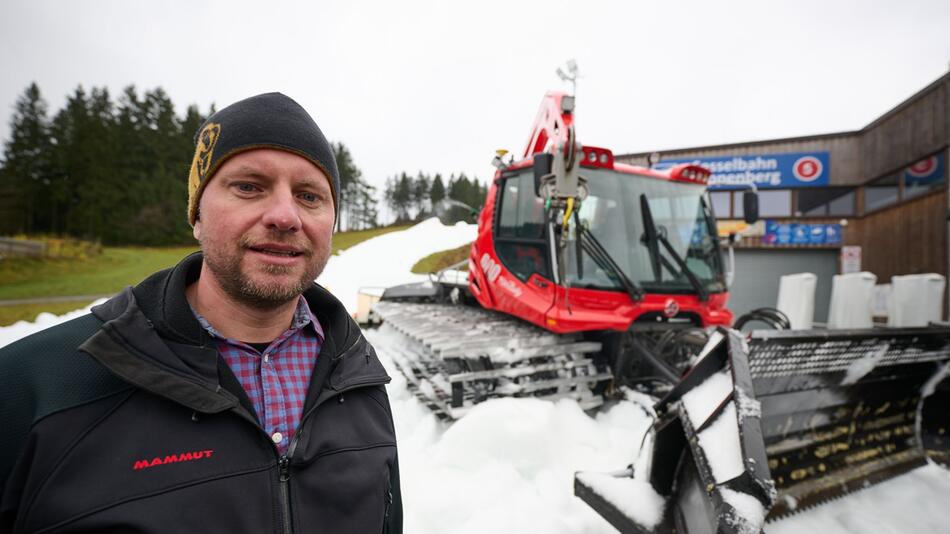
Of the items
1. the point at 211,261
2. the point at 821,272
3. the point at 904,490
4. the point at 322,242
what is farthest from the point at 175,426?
the point at 821,272

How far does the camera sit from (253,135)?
1.36m

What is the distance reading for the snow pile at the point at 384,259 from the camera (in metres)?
17.5

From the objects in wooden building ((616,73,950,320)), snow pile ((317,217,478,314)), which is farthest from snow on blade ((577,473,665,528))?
wooden building ((616,73,950,320))

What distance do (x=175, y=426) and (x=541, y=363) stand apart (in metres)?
3.64

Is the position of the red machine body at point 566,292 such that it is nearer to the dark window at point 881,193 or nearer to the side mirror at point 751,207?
the side mirror at point 751,207

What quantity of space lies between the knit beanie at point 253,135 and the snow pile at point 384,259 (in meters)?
12.4

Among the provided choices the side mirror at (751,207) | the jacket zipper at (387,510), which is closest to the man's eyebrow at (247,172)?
the jacket zipper at (387,510)

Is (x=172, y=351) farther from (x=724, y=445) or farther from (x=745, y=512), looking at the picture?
(x=724, y=445)

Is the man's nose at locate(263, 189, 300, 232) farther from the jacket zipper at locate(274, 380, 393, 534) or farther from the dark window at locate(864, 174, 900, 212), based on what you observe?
the dark window at locate(864, 174, 900, 212)

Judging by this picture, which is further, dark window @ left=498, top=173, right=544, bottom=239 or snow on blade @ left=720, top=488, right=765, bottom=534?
dark window @ left=498, top=173, right=544, bottom=239

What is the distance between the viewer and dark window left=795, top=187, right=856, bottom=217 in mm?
14625

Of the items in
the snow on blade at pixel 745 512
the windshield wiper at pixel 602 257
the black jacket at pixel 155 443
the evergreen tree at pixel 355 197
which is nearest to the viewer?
the black jacket at pixel 155 443

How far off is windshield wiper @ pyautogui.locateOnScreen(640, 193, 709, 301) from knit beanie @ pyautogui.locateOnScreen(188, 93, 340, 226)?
399cm

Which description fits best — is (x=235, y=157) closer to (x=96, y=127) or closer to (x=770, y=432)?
(x=770, y=432)
